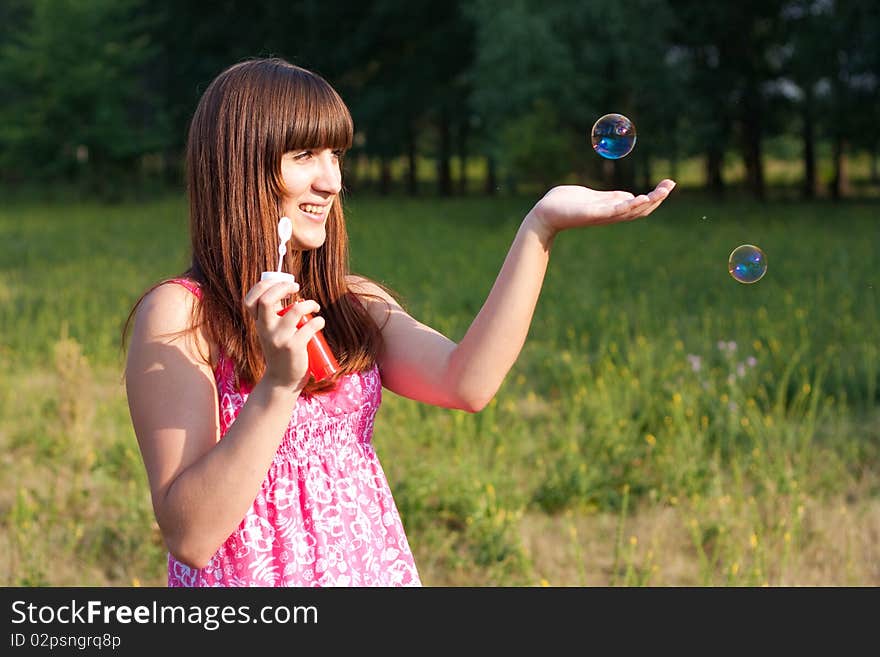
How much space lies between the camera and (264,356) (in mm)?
1698

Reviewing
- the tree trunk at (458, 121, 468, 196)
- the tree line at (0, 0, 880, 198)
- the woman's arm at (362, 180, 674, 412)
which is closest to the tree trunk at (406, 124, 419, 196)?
the tree line at (0, 0, 880, 198)

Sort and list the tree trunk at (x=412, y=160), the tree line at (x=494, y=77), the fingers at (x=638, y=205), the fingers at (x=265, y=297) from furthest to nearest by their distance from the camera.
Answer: the tree trunk at (x=412, y=160) < the tree line at (x=494, y=77) < the fingers at (x=638, y=205) < the fingers at (x=265, y=297)

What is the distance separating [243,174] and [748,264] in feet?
5.22

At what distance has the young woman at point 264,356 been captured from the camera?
174cm

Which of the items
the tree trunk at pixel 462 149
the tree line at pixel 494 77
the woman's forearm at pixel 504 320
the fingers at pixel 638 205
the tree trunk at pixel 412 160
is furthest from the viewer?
the tree trunk at pixel 462 149

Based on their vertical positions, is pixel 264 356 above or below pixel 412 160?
above

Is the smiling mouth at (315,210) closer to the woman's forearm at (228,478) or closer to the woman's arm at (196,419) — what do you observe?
the woman's arm at (196,419)

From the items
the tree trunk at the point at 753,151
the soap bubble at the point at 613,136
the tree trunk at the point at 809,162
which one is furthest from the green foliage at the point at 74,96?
the soap bubble at the point at 613,136

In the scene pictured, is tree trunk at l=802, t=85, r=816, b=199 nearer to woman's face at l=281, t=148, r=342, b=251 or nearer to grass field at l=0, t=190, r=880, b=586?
grass field at l=0, t=190, r=880, b=586

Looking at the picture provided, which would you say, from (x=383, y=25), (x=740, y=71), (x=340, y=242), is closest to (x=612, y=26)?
(x=740, y=71)

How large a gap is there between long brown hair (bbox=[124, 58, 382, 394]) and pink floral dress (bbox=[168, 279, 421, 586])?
50 millimetres

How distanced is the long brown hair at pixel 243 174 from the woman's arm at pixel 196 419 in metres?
0.07

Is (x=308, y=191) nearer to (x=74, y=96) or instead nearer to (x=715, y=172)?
(x=715, y=172)

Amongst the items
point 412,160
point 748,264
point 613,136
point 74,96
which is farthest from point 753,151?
point 613,136
